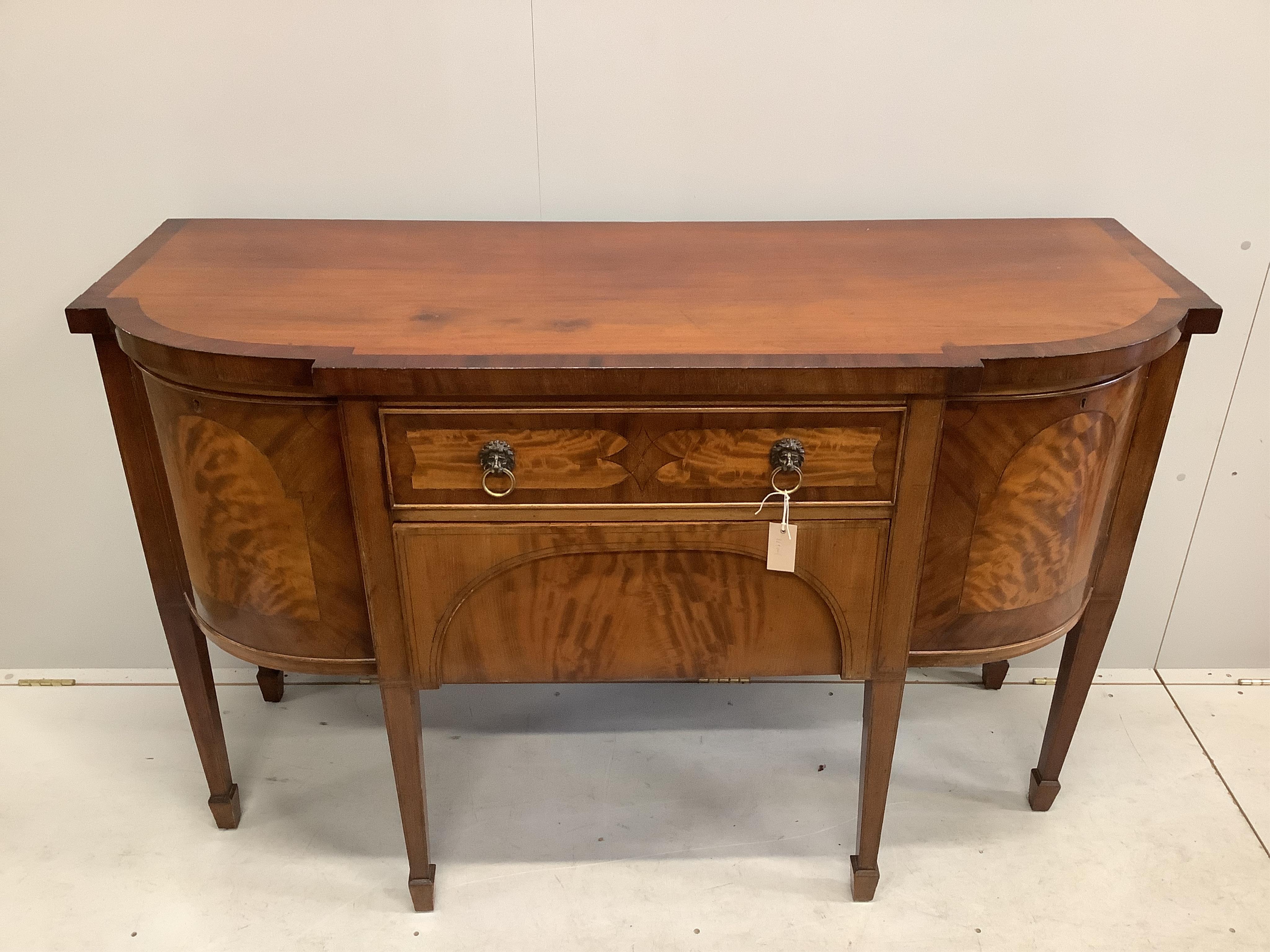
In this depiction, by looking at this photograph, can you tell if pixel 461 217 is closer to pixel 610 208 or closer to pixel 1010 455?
pixel 610 208

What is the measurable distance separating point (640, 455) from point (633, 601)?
226 millimetres

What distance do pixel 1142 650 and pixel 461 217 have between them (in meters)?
1.57

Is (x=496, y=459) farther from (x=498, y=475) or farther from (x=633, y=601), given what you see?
(x=633, y=601)

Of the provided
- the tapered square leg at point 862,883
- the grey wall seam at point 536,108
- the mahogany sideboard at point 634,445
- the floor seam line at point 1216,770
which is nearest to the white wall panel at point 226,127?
the grey wall seam at point 536,108

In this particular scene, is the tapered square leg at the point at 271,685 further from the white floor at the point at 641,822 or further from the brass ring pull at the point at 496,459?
the brass ring pull at the point at 496,459

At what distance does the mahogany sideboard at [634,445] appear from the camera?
4.25 feet

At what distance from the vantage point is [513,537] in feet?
4.53

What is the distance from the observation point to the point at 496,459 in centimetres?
131

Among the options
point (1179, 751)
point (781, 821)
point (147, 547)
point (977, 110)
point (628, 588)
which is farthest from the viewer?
point (1179, 751)

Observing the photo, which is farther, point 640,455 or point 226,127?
point 226,127

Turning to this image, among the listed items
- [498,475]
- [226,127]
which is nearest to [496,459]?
[498,475]

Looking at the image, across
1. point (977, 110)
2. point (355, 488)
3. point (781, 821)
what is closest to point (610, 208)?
point (977, 110)

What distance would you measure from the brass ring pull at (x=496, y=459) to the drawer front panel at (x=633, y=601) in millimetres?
88

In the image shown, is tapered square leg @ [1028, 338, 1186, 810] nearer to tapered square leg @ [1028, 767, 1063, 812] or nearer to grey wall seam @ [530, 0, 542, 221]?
tapered square leg @ [1028, 767, 1063, 812]
